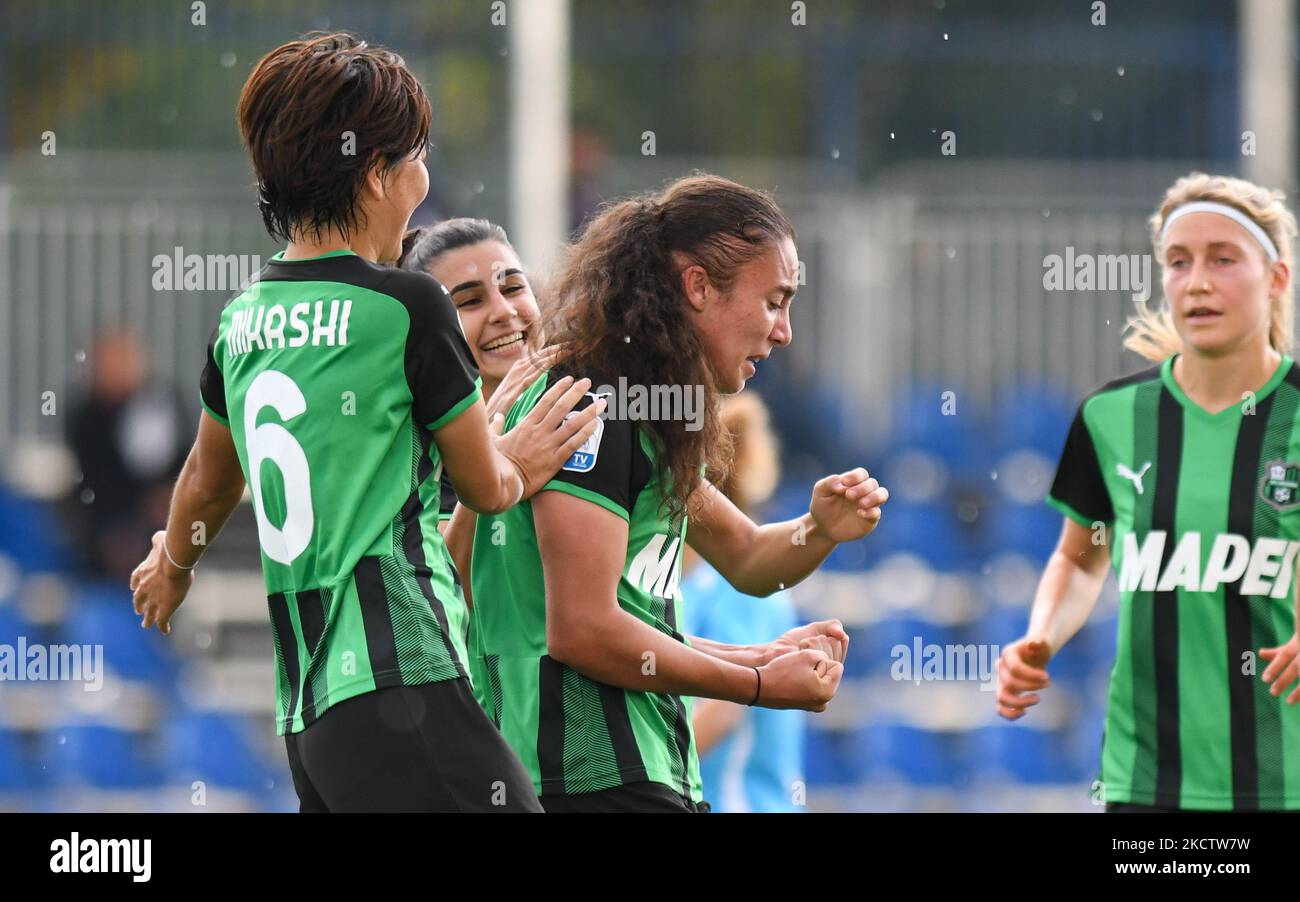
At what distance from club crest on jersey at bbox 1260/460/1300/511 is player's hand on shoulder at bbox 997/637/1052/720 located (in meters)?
0.66

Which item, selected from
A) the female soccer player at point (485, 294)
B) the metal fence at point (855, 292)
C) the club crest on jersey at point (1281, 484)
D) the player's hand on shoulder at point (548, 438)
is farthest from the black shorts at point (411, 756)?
the metal fence at point (855, 292)

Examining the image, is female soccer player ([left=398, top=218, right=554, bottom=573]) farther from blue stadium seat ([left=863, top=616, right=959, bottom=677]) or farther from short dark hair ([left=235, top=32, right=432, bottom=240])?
blue stadium seat ([left=863, top=616, right=959, bottom=677])

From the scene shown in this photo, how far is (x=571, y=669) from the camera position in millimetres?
3457

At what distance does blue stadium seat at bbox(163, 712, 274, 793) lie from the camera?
916 cm

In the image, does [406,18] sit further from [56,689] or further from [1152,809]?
[1152,809]

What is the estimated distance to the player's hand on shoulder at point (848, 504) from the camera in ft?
12.4

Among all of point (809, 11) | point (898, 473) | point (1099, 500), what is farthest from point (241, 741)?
point (809, 11)

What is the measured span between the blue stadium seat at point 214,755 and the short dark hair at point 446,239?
5488 mm

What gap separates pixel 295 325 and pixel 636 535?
0.78 m

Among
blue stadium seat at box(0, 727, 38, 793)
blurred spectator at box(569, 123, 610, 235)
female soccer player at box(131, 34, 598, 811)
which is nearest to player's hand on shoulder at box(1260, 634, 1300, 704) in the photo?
female soccer player at box(131, 34, 598, 811)

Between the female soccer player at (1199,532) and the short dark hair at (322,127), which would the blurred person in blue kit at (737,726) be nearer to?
the female soccer player at (1199,532)

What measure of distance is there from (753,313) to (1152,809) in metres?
1.64

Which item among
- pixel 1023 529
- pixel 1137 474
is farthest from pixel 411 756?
pixel 1023 529

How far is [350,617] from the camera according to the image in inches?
122
